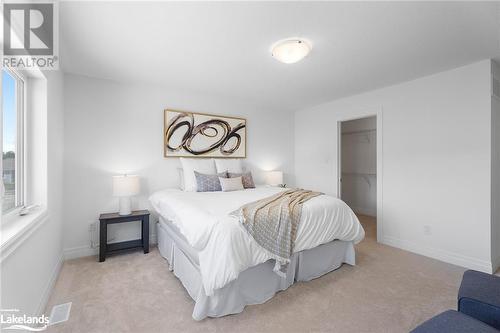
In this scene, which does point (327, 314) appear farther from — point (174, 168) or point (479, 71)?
point (479, 71)

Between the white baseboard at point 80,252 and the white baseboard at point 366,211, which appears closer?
the white baseboard at point 80,252

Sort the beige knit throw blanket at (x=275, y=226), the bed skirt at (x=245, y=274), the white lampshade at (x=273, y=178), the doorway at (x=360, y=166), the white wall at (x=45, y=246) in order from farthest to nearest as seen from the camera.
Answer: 1. the doorway at (x=360, y=166)
2. the white lampshade at (x=273, y=178)
3. the beige knit throw blanket at (x=275, y=226)
4. the bed skirt at (x=245, y=274)
5. the white wall at (x=45, y=246)

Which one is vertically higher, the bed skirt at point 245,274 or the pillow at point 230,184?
the pillow at point 230,184

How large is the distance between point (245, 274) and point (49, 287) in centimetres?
182

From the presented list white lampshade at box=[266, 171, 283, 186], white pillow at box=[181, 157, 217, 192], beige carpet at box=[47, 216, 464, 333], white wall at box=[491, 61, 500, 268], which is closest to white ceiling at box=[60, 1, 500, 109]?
white wall at box=[491, 61, 500, 268]

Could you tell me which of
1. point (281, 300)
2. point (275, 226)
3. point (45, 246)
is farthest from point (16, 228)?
point (281, 300)

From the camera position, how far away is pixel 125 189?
9.72 ft

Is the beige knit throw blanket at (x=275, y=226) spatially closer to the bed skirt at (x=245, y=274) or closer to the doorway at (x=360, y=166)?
the bed skirt at (x=245, y=274)

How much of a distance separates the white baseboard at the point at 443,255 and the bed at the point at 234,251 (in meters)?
1.20

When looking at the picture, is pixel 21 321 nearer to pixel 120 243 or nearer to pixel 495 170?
pixel 120 243

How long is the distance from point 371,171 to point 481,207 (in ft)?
8.28

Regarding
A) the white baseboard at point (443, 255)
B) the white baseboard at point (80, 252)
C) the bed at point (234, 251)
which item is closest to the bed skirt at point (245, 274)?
the bed at point (234, 251)

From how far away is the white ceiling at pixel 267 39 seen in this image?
179 centimetres

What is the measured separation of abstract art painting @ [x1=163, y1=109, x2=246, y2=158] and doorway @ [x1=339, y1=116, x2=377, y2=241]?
257cm
